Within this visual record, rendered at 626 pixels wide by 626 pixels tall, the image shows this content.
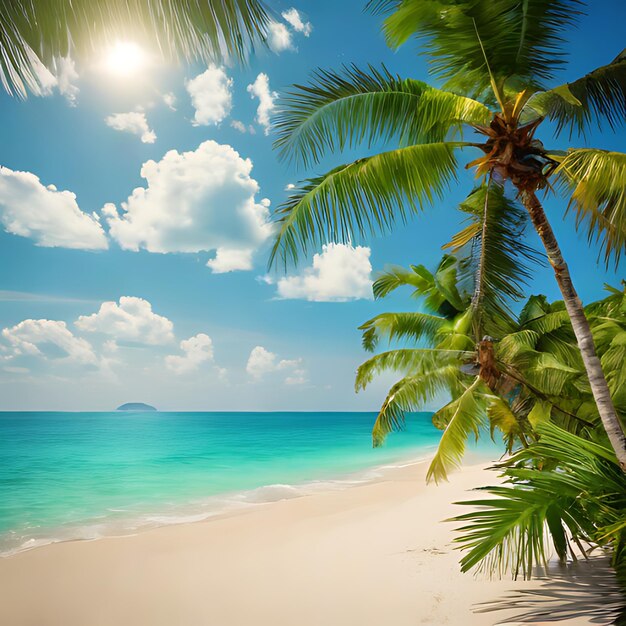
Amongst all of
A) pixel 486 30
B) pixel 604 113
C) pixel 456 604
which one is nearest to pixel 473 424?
pixel 456 604

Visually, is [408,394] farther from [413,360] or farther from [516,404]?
[516,404]

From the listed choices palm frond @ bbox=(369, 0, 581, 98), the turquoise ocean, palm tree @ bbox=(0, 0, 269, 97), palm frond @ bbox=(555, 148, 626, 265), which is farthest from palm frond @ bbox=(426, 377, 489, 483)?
the turquoise ocean

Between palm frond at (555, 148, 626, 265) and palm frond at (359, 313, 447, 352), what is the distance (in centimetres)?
518

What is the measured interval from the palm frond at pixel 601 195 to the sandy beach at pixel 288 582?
3060mm

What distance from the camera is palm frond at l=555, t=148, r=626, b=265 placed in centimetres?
396

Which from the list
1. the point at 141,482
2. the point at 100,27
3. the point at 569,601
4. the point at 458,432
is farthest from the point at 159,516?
the point at 100,27

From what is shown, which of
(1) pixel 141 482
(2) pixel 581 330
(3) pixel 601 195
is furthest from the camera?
(1) pixel 141 482

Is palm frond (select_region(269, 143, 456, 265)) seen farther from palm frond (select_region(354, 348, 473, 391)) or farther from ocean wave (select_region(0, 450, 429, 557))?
ocean wave (select_region(0, 450, 429, 557))

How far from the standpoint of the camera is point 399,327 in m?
10.3

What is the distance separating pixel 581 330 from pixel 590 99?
303cm

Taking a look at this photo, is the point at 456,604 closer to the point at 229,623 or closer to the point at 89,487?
the point at 229,623

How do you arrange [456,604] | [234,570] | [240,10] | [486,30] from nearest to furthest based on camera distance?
[240,10] < [456,604] < [486,30] < [234,570]

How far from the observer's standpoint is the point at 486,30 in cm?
505

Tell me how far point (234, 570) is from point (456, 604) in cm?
320
